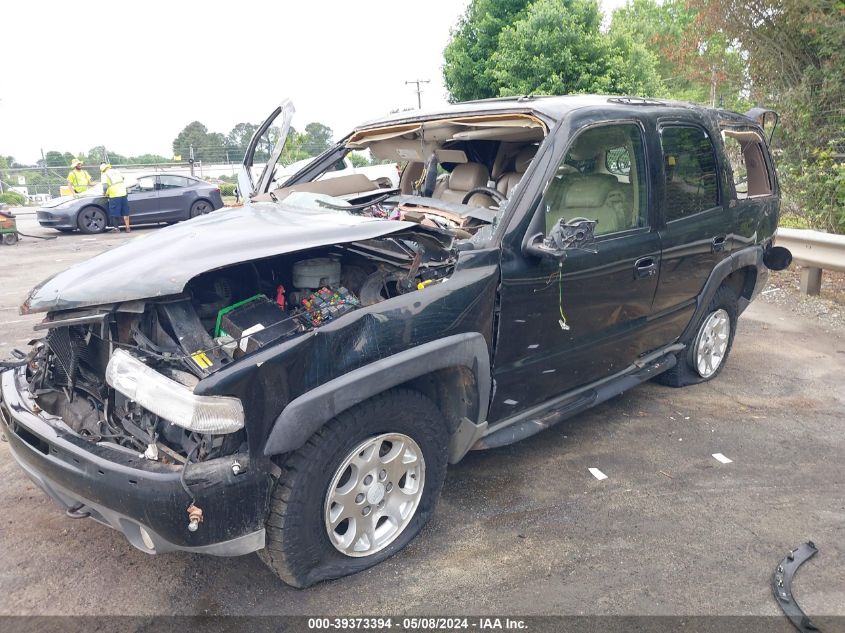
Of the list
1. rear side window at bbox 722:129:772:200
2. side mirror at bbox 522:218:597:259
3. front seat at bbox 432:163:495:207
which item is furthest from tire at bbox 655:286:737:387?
side mirror at bbox 522:218:597:259

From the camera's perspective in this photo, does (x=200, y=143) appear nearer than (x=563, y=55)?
No

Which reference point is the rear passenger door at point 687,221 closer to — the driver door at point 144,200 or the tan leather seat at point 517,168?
the tan leather seat at point 517,168

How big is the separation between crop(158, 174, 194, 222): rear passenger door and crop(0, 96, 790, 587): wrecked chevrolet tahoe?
38.9 ft

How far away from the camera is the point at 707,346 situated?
15.6 ft

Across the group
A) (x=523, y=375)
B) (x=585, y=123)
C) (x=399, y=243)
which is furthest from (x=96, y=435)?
(x=585, y=123)

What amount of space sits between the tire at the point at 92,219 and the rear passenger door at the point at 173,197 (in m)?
1.27

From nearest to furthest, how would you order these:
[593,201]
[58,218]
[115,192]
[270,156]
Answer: [593,201], [270,156], [58,218], [115,192]

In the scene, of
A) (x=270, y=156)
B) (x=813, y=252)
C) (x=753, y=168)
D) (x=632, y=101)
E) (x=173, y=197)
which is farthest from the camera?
(x=173, y=197)

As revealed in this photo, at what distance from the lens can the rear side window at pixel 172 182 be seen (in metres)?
14.7

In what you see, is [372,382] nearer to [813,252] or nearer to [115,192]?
[813,252]

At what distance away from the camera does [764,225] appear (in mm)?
4777

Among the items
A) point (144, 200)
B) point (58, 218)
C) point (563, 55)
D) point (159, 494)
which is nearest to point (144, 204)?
point (144, 200)

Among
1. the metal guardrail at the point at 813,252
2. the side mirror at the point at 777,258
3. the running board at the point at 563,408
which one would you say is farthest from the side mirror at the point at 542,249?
the metal guardrail at the point at 813,252

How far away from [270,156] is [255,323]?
7.94ft
